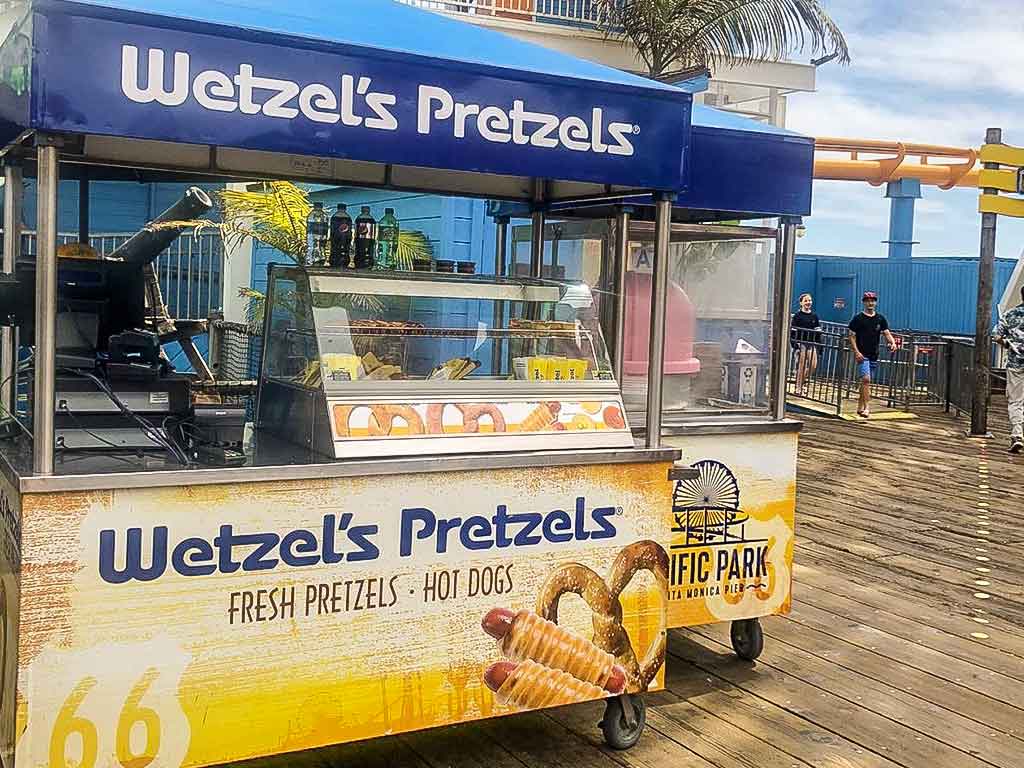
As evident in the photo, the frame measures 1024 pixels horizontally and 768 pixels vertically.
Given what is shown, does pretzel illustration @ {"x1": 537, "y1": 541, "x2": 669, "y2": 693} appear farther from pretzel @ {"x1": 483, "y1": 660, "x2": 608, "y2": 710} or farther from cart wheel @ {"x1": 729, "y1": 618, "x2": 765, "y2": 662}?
cart wheel @ {"x1": 729, "y1": 618, "x2": 765, "y2": 662}

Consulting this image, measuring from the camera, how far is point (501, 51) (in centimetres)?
346

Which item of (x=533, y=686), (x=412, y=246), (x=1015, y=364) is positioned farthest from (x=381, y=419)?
(x=1015, y=364)

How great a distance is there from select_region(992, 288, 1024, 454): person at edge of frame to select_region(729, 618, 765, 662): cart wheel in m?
7.81

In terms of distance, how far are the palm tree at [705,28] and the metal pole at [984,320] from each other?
2877 mm

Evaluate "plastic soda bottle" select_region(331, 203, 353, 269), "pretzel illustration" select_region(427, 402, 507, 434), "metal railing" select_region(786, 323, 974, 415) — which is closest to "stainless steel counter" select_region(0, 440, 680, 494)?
"pretzel illustration" select_region(427, 402, 507, 434)

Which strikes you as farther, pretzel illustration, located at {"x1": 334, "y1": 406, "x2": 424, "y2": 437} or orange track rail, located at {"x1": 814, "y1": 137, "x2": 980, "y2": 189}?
orange track rail, located at {"x1": 814, "y1": 137, "x2": 980, "y2": 189}

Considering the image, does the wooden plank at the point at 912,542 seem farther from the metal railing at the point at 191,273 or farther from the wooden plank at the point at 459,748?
the metal railing at the point at 191,273

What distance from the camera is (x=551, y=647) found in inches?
139

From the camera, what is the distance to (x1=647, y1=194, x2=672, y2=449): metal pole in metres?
3.68

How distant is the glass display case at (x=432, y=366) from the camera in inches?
130

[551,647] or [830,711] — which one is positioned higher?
[551,647]

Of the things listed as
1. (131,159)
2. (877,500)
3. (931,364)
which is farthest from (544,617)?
→ (931,364)

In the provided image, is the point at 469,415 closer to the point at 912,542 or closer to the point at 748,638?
the point at 748,638

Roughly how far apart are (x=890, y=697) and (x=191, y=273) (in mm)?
9499
